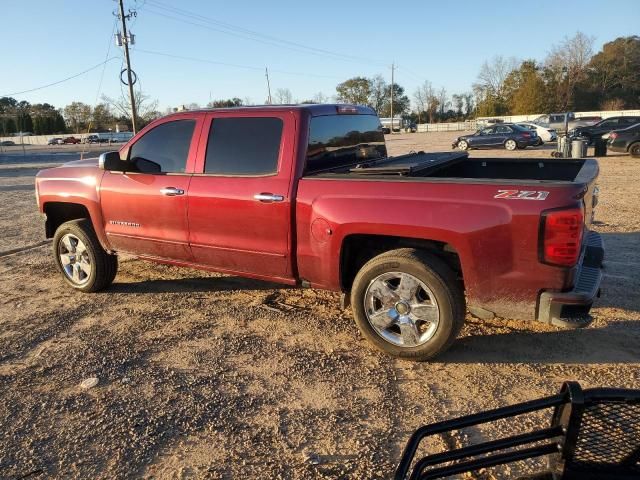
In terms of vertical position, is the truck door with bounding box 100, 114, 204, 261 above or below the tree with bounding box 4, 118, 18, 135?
below

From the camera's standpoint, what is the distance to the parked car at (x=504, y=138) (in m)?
25.6

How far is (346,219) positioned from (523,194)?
1219 mm

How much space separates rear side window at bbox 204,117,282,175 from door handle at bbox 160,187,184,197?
1.03 ft

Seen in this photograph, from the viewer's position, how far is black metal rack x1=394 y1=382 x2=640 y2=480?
1663mm

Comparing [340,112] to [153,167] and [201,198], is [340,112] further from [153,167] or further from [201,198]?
[153,167]

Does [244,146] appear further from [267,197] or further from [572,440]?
[572,440]

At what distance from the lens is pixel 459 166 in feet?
17.1

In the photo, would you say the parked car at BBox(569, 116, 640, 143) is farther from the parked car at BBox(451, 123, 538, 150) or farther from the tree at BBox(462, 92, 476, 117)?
the tree at BBox(462, 92, 476, 117)

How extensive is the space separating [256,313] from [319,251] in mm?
1191

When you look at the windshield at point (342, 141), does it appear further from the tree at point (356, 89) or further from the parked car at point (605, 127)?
the tree at point (356, 89)

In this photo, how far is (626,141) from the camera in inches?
762

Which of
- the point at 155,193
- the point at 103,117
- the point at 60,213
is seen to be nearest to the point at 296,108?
the point at 155,193

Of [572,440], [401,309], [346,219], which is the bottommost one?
[401,309]

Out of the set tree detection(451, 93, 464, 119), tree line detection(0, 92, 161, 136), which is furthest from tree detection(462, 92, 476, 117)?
tree line detection(0, 92, 161, 136)
